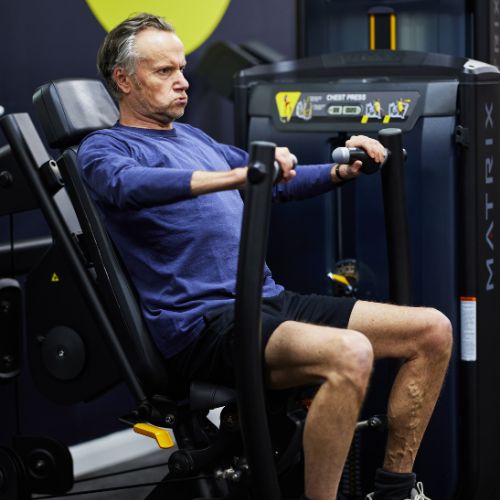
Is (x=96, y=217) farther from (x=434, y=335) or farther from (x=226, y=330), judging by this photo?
(x=434, y=335)

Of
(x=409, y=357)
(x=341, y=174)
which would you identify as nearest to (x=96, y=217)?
(x=341, y=174)

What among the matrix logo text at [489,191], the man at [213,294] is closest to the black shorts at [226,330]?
the man at [213,294]

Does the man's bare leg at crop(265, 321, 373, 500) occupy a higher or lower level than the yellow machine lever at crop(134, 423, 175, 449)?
higher

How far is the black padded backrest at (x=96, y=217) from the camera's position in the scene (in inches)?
96.1

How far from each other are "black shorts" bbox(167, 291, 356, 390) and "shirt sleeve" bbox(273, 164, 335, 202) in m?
0.29

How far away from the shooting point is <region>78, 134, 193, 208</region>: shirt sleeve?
2180 millimetres

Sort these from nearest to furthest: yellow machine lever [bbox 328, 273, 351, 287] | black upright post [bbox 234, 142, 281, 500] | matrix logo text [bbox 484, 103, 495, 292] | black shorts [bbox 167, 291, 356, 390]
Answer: black upright post [bbox 234, 142, 281, 500] → black shorts [bbox 167, 291, 356, 390] → matrix logo text [bbox 484, 103, 495, 292] → yellow machine lever [bbox 328, 273, 351, 287]

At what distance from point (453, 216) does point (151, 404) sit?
3.15ft

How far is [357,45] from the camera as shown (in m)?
3.29

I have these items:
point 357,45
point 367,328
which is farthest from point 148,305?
point 357,45

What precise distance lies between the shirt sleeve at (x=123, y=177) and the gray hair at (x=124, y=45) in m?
0.23

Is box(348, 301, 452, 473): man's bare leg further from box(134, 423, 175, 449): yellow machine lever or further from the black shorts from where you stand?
box(134, 423, 175, 449): yellow machine lever

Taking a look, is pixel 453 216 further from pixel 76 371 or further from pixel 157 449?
pixel 157 449

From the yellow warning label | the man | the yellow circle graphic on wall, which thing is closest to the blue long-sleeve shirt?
the man
